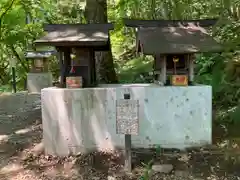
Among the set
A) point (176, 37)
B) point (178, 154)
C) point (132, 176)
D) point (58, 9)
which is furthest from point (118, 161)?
point (58, 9)

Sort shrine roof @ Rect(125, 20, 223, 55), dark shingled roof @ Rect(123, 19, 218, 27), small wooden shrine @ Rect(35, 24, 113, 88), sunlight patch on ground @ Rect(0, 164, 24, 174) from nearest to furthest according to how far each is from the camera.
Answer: sunlight patch on ground @ Rect(0, 164, 24, 174) < shrine roof @ Rect(125, 20, 223, 55) < small wooden shrine @ Rect(35, 24, 113, 88) < dark shingled roof @ Rect(123, 19, 218, 27)

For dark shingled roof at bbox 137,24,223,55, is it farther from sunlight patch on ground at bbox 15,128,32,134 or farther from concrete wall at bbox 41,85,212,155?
sunlight patch on ground at bbox 15,128,32,134

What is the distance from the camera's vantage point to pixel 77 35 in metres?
5.68

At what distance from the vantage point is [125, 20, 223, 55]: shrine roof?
17.8 feet

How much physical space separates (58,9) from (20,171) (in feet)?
34.2

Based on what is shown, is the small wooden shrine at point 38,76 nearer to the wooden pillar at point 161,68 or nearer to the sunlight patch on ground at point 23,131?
the sunlight patch on ground at point 23,131

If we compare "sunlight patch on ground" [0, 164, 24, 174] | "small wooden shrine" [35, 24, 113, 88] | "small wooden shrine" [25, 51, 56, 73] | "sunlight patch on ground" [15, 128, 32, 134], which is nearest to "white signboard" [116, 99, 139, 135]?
"small wooden shrine" [35, 24, 113, 88]

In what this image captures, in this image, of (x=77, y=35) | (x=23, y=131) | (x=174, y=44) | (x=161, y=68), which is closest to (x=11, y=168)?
(x=23, y=131)

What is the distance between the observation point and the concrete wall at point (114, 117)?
225 inches

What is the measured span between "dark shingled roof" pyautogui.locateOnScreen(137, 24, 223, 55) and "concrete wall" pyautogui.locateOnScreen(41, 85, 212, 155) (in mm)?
637

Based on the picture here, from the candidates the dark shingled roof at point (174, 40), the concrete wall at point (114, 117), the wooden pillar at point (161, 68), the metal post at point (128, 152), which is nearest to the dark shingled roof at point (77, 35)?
the dark shingled roof at point (174, 40)

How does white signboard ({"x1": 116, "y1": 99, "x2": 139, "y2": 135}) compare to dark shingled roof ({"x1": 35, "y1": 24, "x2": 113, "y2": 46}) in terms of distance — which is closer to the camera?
white signboard ({"x1": 116, "y1": 99, "x2": 139, "y2": 135})

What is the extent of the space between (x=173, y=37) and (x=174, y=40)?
0.12 meters

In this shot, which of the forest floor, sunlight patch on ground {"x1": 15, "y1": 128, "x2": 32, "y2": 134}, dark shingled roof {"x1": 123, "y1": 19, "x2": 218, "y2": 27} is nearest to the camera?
the forest floor
